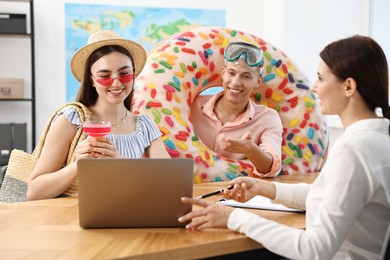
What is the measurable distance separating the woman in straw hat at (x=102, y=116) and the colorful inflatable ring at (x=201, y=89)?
0.25m

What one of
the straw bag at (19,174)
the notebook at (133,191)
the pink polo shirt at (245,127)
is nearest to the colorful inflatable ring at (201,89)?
the pink polo shirt at (245,127)

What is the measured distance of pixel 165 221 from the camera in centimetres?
154

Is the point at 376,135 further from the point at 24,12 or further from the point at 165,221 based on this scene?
the point at 24,12

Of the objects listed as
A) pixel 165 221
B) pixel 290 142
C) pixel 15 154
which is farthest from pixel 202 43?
pixel 165 221

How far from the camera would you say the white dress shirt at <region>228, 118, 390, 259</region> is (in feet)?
4.49

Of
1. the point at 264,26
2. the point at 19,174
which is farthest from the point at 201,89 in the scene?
the point at 264,26

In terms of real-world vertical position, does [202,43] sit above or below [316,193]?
above

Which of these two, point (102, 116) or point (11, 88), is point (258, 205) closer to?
point (102, 116)

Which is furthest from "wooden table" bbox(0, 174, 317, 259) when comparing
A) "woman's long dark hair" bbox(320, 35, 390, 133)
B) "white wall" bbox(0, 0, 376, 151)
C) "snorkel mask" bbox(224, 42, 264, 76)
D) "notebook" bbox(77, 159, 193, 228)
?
"white wall" bbox(0, 0, 376, 151)

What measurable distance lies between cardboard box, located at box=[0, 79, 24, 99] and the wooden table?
146 inches

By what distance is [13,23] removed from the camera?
16.9 feet

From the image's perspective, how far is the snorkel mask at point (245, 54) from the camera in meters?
2.64

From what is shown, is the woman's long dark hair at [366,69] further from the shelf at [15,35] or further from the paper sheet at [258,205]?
the shelf at [15,35]

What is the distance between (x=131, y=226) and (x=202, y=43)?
152 cm
